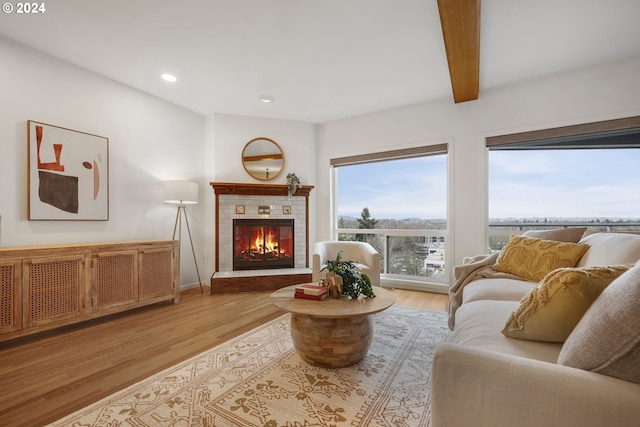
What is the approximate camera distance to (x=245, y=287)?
3.98 m

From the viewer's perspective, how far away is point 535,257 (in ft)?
7.41

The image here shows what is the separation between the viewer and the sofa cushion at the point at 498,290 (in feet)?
6.17

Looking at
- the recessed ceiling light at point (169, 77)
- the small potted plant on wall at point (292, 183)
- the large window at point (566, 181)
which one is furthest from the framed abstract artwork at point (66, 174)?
the large window at point (566, 181)

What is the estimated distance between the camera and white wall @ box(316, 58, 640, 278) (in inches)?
116

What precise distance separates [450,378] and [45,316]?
317 centimetres

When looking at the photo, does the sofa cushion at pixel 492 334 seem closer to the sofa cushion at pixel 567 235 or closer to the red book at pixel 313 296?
the red book at pixel 313 296

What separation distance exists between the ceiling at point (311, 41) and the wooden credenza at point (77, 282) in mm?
1902

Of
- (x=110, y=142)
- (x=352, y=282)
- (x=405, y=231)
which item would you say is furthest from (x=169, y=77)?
(x=405, y=231)

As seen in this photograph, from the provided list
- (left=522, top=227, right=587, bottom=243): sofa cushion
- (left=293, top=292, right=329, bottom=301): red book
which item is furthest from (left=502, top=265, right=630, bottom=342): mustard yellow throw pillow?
(left=522, top=227, right=587, bottom=243): sofa cushion

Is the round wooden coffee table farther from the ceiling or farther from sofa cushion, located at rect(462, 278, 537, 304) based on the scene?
the ceiling

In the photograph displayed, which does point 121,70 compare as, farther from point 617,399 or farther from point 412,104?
point 617,399

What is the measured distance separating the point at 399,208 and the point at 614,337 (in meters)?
3.60

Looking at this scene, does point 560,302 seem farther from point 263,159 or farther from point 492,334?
point 263,159

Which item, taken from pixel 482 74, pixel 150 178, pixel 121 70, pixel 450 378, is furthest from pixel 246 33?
pixel 450 378
